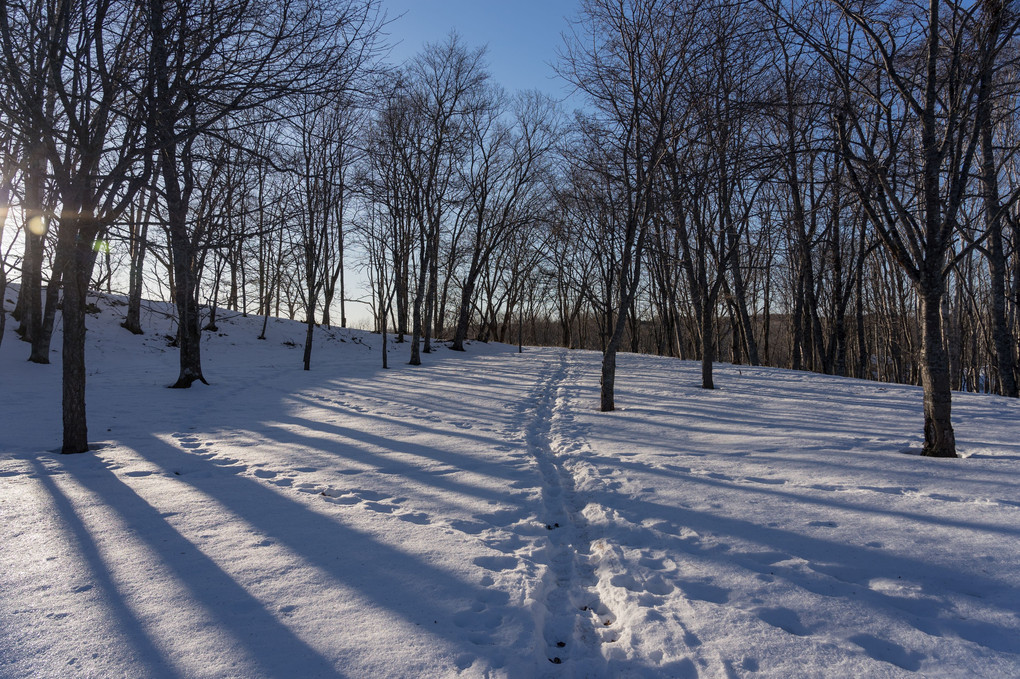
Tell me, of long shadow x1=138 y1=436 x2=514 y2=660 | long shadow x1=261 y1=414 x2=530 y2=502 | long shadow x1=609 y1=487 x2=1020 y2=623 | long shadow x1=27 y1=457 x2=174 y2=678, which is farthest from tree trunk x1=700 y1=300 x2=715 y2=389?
long shadow x1=27 y1=457 x2=174 y2=678

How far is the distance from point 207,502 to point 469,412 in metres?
4.86

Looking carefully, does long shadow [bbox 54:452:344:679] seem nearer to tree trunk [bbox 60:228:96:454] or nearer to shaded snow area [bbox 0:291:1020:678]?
shaded snow area [bbox 0:291:1020:678]

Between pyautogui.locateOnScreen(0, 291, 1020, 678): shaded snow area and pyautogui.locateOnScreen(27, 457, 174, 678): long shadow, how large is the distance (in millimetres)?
14

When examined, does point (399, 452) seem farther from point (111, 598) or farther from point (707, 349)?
point (707, 349)

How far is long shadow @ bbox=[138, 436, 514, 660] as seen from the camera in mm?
2527

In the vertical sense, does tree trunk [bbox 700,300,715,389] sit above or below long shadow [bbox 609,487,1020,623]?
above

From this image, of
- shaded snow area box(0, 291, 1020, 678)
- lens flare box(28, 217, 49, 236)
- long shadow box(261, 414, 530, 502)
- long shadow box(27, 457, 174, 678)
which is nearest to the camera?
long shadow box(27, 457, 174, 678)

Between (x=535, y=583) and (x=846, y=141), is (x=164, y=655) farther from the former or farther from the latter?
(x=846, y=141)

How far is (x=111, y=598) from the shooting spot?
249 centimetres

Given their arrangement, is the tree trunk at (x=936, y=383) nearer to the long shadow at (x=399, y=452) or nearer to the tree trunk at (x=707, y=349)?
the long shadow at (x=399, y=452)

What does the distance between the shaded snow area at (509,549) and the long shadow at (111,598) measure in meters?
0.01

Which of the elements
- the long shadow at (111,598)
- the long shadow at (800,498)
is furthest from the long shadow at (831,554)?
the long shadow at (111,598)

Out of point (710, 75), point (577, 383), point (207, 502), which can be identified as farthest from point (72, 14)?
point (577, 383)

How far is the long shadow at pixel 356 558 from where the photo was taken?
99.5 inches
